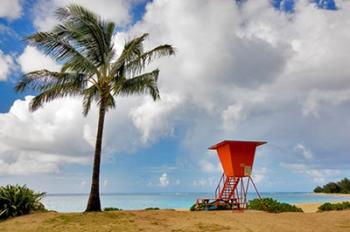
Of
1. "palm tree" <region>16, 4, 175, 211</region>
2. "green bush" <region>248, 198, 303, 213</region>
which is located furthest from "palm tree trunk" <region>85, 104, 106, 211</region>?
"green bush" <region>248, 198, 303, 213</region>

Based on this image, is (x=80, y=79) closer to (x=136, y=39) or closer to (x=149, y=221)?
(x=136, y=39)

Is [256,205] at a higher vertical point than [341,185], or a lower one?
lower

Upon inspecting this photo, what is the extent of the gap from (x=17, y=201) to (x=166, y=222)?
7.38 m

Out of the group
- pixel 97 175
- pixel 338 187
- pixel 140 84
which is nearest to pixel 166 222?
pixel 97 175

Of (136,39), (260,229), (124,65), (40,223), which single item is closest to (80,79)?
(124,65)

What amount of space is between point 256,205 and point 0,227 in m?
13.2

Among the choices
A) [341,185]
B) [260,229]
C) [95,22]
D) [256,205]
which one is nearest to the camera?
[260,229]

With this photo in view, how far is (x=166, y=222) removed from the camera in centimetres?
1412

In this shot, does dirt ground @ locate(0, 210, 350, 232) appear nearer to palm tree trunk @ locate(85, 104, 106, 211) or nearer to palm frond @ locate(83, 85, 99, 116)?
palm tree trunk @ locate(85, 104, 106, 211)

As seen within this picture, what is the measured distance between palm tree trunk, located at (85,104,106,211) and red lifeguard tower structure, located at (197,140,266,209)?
655 centimetres

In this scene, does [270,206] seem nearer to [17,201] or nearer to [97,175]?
[97,175]

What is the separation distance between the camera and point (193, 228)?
12953mm

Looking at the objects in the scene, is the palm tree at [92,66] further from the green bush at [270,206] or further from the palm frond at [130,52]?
the green bush at [270,206]

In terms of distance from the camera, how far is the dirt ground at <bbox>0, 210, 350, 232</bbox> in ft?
43.1
